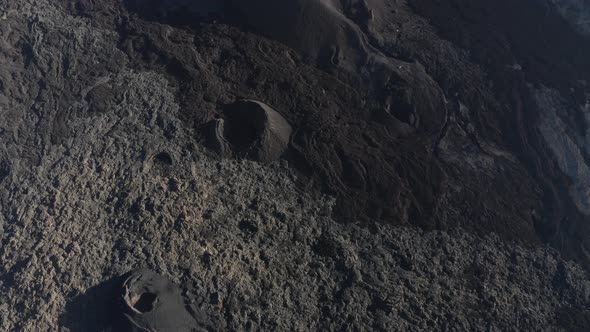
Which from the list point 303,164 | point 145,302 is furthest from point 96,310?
point 303,164

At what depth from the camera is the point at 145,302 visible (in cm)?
695

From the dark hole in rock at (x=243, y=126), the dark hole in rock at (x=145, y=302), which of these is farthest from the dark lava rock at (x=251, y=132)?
the dark hole in rock at (x=145, y=302)

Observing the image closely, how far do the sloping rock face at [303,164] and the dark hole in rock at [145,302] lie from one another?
0.39 meters

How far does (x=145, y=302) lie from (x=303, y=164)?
3304mm

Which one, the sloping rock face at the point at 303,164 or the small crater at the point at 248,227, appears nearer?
the sloping rock face at the point at 303,164

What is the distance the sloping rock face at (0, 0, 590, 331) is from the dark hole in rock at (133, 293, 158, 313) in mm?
387

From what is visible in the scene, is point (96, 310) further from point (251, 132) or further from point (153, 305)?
point (251, 132)

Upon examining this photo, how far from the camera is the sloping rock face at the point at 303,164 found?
23.5 feet

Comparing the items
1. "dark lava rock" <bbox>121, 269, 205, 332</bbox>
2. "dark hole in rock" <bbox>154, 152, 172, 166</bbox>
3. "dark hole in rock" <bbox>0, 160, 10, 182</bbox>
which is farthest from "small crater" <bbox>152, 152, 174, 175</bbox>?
"dark hole in rock" <bbox>0, 160, 10, 182</bbox>

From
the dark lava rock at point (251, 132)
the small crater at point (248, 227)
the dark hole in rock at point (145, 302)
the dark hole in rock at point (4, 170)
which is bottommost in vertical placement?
the dark hole in rock at point (4, 170)

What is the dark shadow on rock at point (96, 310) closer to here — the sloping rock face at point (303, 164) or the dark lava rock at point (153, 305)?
the sloping rock face at point (303, 164)

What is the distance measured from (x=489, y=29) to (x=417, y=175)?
3653 mm

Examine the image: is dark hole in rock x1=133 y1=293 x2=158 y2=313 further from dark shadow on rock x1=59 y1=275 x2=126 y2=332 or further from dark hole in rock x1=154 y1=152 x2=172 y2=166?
dark hole in rock x1=154 y1=152 x2=172 y2=166

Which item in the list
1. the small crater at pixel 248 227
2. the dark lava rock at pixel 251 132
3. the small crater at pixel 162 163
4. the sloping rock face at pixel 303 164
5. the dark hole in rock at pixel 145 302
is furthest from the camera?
the dark lava rock at pixel 251 132
